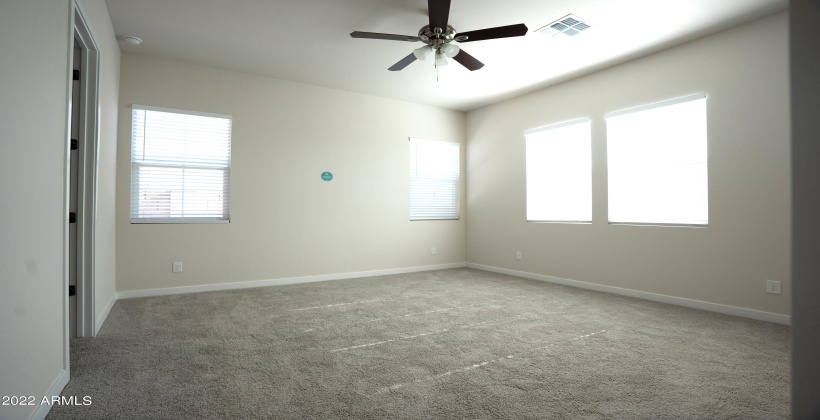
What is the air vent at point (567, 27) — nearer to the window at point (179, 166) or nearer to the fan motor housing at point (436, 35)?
the fan motor housing at point (436, 35)

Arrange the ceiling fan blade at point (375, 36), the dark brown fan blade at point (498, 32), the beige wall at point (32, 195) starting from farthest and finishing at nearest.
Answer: the ceiling fan blade at point (375, 36)
the dark brown fan blade at point (498, 32)
the beige wall at point (32, 195)

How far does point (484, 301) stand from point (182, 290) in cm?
349

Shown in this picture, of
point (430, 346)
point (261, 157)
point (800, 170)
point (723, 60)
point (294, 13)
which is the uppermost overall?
point (294, 13)

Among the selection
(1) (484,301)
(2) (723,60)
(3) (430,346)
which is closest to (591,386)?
(3) (430,346)

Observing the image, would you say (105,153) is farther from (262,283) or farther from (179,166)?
(262,283)

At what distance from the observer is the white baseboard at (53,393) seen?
1.74 m

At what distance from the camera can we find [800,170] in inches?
41.4

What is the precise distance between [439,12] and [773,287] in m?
3.73

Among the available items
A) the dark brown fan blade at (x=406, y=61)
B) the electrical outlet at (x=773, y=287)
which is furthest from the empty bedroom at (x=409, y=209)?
the dark brown fan blade at (x=406, y=61)

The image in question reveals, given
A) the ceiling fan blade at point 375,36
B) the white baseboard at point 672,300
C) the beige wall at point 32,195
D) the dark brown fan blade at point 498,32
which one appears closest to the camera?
the beige wall at point 32,195

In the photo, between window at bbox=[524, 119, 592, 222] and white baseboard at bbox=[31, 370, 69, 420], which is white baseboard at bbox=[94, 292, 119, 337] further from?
window at bbox=[524, 119, 592, 222]

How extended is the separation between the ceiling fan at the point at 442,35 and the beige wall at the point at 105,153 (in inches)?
79.3

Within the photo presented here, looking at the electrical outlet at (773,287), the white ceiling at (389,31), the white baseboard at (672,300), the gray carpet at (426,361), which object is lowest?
the gray carpet at (426,361)

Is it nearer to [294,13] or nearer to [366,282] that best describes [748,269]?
A: [366,282]
